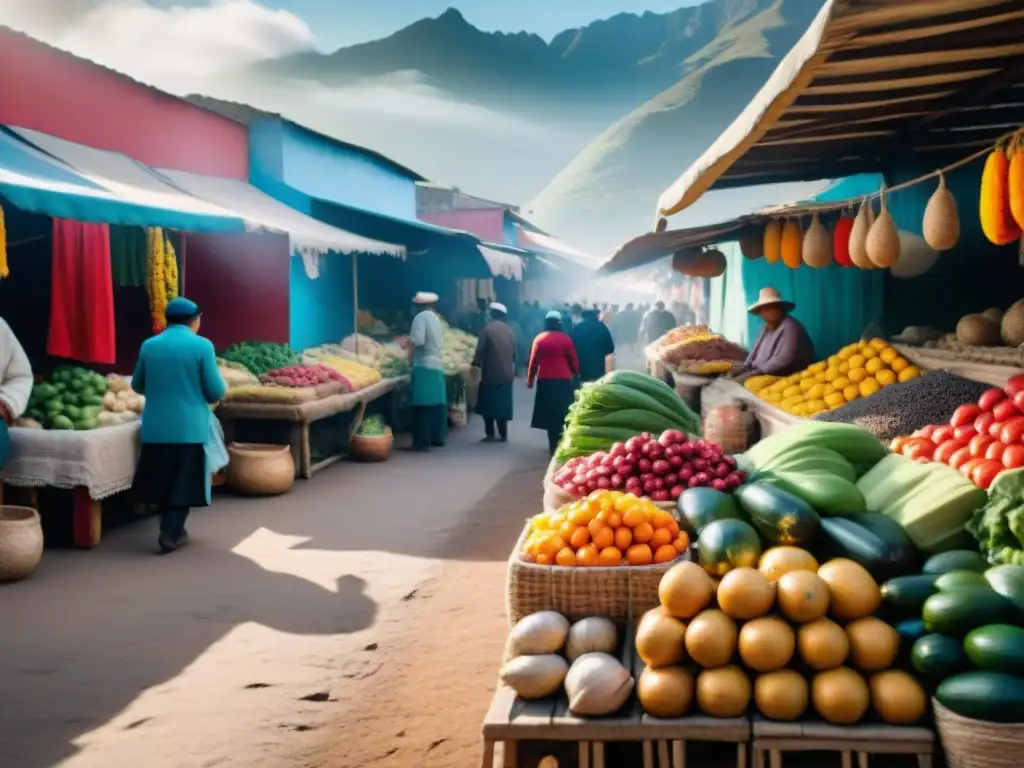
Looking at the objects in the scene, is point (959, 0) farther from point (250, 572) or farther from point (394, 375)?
point (394, 375)

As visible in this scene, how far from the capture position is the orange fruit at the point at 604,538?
370 cm

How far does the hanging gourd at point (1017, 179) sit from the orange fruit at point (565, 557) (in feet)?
9.44

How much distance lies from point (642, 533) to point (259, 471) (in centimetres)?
593

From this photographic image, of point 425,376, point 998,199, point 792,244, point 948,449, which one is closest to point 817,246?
point 792,244

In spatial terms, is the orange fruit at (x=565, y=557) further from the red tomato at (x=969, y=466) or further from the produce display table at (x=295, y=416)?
the produce display table at (x=295, y=416)

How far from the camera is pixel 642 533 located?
3727 mm

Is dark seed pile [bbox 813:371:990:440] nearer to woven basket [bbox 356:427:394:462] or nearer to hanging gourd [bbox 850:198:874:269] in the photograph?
hanging gourd [bbox 850:198:874:269]

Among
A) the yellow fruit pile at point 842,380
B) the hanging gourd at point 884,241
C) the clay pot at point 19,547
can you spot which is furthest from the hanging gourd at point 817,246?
the clay pot at point 19,547

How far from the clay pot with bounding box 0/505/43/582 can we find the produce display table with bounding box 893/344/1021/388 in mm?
5835

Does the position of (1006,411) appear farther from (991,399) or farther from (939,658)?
(939,658)

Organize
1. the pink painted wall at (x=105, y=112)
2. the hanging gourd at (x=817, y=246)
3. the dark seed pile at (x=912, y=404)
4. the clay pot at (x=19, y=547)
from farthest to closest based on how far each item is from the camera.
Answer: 1. the pink painted wall at (x=105, y=112)
2. the hanging gourd at (x=817, y=246)
3. the clay pot at (x=19, y=547)
4. the dark seed pile at (x=912, y=404)

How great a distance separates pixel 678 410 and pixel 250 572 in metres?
2.98

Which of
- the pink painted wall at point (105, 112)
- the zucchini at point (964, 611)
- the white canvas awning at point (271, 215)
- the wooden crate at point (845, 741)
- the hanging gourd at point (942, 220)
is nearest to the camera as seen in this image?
the wooden crate at point (845, 741)

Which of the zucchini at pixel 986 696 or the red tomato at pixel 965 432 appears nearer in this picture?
the zucchini at pixel 986 696
